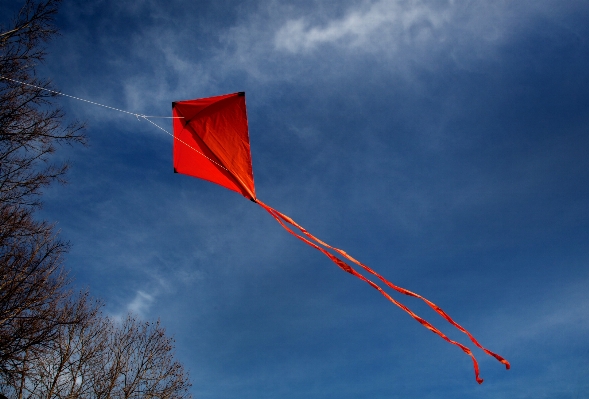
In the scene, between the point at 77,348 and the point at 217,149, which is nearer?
the point at 217,149

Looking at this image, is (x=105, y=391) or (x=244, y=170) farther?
(x=105, y=391)

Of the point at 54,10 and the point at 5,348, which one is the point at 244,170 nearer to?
the point at 54,10

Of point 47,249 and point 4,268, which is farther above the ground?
point 47,249

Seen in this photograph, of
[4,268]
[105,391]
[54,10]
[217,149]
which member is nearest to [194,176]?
[217,149]

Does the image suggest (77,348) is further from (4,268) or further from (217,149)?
(217,149)

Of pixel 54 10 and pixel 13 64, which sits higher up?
pixel 54 10

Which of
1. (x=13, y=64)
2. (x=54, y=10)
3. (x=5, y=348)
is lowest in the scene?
(x=5, y=348)

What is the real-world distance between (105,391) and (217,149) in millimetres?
13840

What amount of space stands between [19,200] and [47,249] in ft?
8.62

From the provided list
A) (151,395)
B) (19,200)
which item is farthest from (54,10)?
(151,395)

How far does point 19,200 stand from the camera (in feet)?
27.1

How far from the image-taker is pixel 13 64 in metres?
8.13

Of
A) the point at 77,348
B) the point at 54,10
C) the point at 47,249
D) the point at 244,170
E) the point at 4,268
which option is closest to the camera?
the point at 244,170

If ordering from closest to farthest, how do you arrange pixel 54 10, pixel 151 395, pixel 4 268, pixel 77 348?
pixel 54 10 < pixel 4 268 < pixel 77 348 < pixel 151 395
